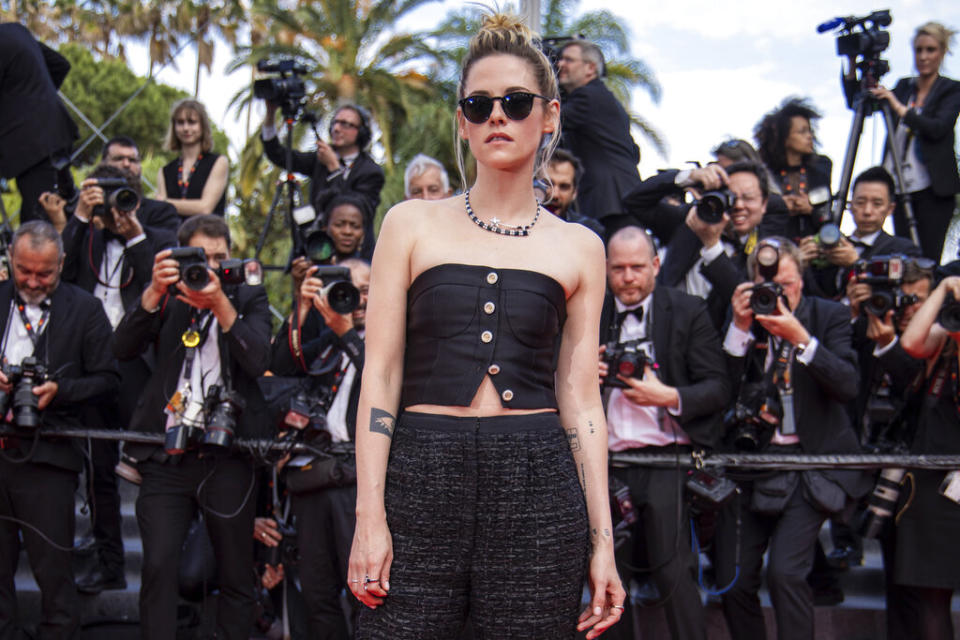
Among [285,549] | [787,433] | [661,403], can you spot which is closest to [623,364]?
[661,403]

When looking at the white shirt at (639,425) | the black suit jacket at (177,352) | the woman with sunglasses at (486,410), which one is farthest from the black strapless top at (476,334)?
the black suit jacket at (177,352)

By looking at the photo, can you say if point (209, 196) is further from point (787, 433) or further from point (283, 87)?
point (787, 433)

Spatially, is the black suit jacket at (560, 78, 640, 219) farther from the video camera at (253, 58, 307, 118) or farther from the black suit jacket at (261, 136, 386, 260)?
the video camera at (253, 58, 307, 118)

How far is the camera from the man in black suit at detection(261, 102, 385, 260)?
6.22 metres

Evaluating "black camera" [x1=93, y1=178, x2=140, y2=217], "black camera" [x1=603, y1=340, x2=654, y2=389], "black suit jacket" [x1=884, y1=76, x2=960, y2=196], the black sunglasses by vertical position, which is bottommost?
"black camera" [x1=603, y1=340, x2=654, y2=389]

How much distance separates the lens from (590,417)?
2.30 m

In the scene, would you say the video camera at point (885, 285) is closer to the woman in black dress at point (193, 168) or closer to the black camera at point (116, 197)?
the black camera at point (116, 197)

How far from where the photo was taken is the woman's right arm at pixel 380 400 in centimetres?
207

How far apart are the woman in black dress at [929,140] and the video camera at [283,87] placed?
3545 mm

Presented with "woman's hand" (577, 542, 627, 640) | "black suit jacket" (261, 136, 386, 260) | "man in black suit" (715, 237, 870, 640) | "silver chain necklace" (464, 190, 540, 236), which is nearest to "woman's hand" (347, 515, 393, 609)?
"woman's hand" (577, 542, 627, 640)

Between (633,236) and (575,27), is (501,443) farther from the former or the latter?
(575,27)

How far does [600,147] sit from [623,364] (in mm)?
2061

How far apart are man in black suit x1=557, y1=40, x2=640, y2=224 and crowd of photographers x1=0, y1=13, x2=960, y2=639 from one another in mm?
601

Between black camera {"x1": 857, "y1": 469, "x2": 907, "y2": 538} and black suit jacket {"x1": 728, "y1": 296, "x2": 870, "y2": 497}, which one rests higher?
black suit jacket {"x1": 728, "y1": 296, "x2": 870, "y2": 497}
